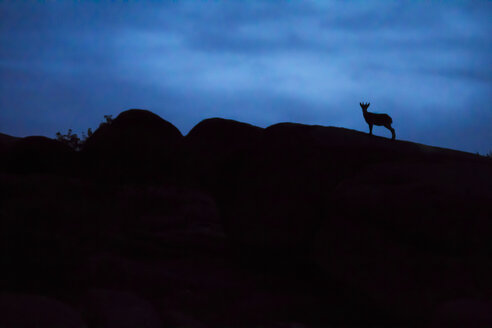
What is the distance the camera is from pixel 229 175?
9914 millimetres

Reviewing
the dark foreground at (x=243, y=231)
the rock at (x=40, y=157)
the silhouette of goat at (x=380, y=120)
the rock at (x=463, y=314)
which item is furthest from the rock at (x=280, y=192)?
the rock at (x=40, y=157)

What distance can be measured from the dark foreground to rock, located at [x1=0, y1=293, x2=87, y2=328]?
0.02 meters

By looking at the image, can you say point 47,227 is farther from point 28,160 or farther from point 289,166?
point 289,166

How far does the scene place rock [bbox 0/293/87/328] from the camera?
4.29 metres

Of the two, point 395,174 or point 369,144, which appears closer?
point 395,174

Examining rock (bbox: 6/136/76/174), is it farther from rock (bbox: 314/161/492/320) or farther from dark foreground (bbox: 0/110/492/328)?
rock (bbox: 314/161/492/320)

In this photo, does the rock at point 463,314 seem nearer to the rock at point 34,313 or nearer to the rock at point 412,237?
the rock at point 412,237

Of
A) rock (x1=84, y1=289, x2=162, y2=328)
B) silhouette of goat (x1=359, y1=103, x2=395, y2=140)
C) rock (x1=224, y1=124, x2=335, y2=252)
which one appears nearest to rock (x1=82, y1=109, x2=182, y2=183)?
rock (x1=224, y1=124, x2=335, y2=252)

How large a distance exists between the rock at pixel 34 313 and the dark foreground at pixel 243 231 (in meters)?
0.02

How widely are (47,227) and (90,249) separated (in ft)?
3.28

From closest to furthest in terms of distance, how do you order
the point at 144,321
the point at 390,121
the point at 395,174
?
the point at 144,321
the point at 395,174
the point at 390,121

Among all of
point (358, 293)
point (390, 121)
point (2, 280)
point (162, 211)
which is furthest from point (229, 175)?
point (2, 280)

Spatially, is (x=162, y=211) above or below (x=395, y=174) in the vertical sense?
below

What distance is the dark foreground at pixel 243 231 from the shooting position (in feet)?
18.2
